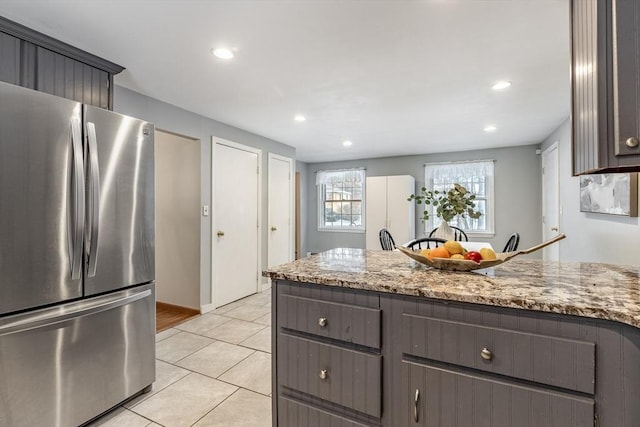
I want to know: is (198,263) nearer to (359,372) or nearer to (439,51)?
(359,372)

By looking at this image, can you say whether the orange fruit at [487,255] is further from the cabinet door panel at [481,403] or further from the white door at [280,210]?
the white door at [280,210]

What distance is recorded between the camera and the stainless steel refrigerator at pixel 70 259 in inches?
55.8

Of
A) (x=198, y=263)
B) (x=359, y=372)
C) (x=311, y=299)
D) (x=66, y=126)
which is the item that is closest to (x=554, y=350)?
(x=359, y=372)

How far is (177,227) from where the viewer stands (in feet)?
12.3

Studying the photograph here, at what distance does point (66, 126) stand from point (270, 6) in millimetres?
1259

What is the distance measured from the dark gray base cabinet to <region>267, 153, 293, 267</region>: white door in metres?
3.54

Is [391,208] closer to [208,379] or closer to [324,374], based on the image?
[208,379]

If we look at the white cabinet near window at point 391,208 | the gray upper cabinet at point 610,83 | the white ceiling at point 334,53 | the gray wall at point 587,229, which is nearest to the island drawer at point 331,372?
the gray upper cabinet at point 610,83

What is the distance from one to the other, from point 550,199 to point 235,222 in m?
4.51

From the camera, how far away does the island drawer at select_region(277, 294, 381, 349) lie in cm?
115

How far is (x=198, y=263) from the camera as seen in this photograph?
3561 millimetres

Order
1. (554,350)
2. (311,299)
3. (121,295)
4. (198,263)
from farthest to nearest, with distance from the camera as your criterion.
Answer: (198,263) → (121,295) → (311,299) → (554,350)

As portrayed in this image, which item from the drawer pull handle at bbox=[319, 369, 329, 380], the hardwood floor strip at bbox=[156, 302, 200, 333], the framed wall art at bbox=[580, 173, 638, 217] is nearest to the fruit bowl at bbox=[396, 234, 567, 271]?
the drawer pull handle at bbox=[319, 369, 329, 380]

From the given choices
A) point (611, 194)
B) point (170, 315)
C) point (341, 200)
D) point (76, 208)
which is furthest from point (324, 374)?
point (341, 200)
